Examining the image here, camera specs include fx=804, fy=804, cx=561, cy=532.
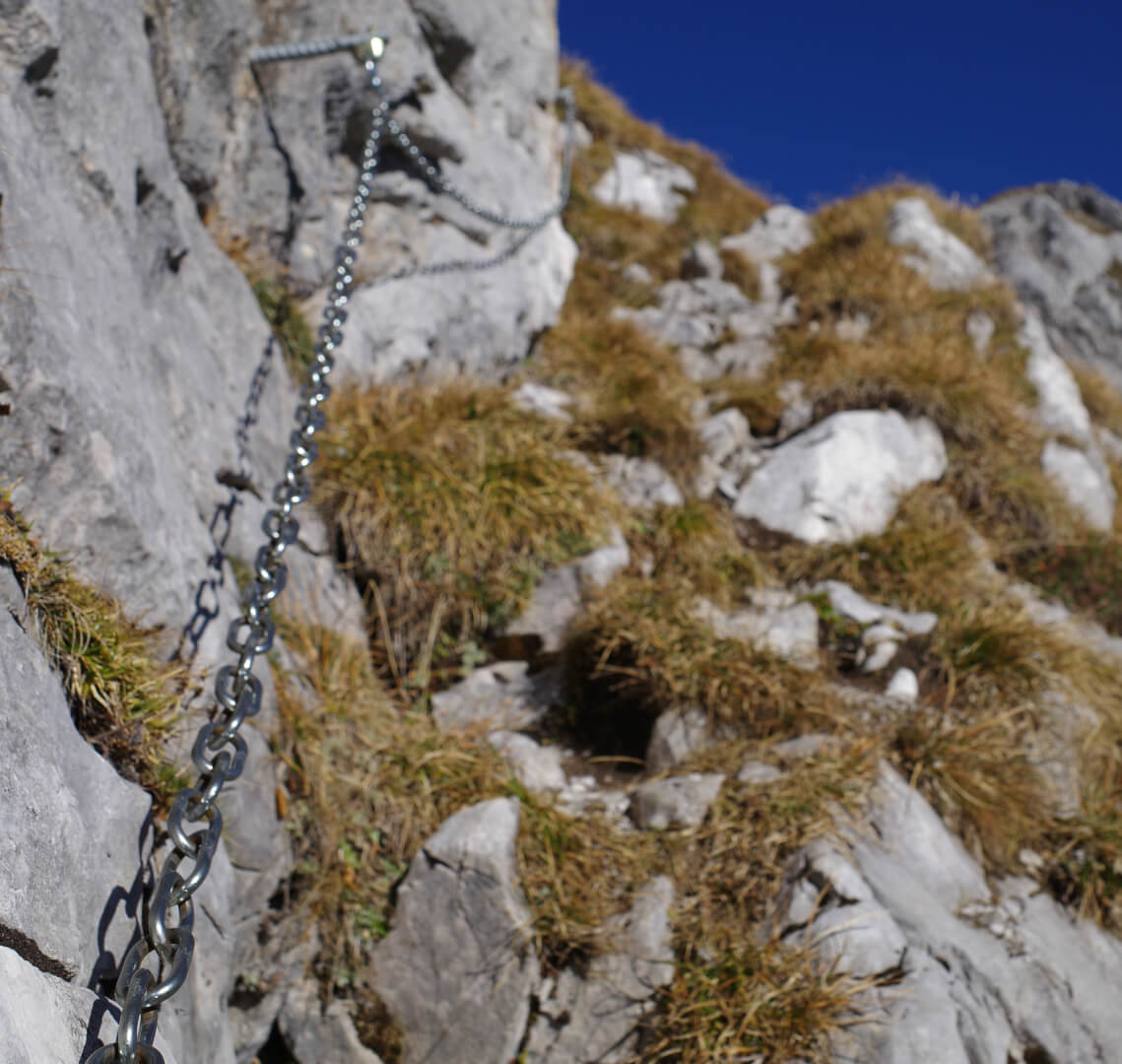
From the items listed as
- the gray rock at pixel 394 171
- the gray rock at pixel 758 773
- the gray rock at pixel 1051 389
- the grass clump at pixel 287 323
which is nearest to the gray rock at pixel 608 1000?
the gray rock at pixel 758 773

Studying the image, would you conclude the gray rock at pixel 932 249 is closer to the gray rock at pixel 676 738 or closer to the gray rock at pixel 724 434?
the gray rock at pixel 724 434

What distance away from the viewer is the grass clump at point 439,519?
4258 millimetres

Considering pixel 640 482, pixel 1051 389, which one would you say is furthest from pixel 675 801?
pixel 1051 389

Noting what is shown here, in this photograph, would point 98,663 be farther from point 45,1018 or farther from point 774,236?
point 774,236

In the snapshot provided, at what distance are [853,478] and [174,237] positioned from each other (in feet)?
15.8

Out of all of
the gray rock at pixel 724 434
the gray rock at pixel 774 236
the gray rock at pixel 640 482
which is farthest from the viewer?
the gray rock at pixel 774 236

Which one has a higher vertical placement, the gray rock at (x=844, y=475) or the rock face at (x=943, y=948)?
the gray rock at (x=844, y=475)

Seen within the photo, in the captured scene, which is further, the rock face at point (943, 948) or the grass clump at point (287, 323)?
the grass clump at point (287, 323)

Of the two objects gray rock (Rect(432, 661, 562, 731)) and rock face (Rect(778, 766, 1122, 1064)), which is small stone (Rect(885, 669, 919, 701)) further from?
gray rock (Rect(432, 661, 562, 731))

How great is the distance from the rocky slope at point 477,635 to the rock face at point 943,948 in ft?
0.05

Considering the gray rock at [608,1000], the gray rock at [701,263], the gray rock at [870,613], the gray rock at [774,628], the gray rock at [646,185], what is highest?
the gray rock at [646,185]

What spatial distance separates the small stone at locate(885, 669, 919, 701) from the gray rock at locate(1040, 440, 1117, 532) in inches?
159

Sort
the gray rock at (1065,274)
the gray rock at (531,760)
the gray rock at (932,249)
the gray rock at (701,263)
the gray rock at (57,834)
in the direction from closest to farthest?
the gray rock at (57,834) < the gray rock at (531,760) < the gray rock at (932,249) < the gray rock at (701,263) < the gray rock at (1065,274)

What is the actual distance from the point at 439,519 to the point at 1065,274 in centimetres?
1332
